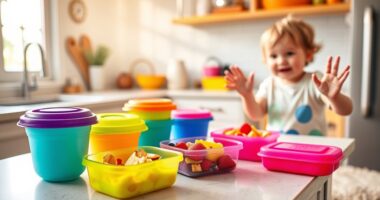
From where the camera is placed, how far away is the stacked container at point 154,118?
3.47 ft

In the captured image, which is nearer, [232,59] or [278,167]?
[278,167]

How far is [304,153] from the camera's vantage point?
0.87 metres

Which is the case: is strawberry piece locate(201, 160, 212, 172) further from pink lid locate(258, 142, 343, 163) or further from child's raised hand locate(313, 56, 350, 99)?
child's raised hand locate(313, 56, 350, 99)

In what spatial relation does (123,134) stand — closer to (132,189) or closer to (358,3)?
(132,189)

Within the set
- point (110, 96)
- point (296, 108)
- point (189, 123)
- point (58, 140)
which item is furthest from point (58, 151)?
point (110, 96)

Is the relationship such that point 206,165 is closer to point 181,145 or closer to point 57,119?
point 181,145

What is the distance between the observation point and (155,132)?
1.07 m

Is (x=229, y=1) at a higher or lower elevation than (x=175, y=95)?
higher

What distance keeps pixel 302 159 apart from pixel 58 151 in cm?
53

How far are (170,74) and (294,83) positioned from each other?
1718 mm

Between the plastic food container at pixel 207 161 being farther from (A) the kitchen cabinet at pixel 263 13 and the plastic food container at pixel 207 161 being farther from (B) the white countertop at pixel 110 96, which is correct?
(A) the kitchen cabinet at pixel 263 13

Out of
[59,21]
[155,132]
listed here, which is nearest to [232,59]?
[59,21]

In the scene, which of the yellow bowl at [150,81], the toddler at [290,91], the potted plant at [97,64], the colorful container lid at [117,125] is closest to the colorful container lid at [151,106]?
the colorful container lid at [117,125]

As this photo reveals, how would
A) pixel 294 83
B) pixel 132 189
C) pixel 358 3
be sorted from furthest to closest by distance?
1. pixel 358 3
2. pixel 294 83
3. pixel 132 189
